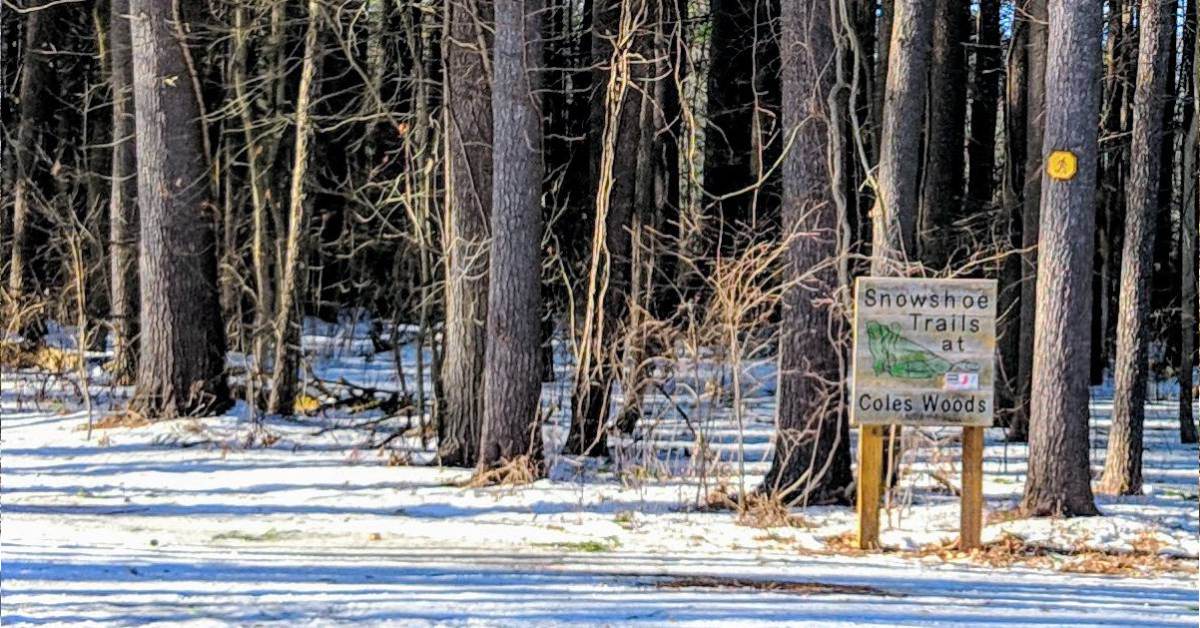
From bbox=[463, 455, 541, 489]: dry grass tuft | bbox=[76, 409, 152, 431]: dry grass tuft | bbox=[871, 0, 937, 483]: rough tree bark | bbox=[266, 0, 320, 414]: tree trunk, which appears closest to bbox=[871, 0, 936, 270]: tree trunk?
bbox=[871, 0, 937, 483]: rough tree bark

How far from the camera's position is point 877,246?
465 inches

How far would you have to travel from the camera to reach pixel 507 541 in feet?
33.6

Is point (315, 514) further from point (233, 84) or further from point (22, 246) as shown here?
point (22, 246)

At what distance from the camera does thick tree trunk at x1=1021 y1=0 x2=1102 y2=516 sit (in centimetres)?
1062

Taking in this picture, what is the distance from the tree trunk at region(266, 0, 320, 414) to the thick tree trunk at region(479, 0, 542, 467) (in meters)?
3.77

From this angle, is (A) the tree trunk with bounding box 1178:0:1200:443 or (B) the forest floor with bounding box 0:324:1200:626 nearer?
(B) the forest floor with bounding box 0:324:1200:626

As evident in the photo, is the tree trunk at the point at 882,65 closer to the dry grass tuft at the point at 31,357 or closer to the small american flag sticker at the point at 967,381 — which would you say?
the small american flag sticker at the point at 967,381

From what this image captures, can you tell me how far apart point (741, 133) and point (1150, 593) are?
17.3 meters

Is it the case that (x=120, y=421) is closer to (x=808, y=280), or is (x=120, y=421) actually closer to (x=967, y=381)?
(x=808, y=280)

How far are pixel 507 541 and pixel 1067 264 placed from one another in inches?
190

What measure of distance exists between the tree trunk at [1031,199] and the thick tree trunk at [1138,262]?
285 cm

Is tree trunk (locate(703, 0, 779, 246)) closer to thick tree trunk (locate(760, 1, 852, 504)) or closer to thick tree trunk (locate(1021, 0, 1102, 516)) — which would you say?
thick tree trunk (locate(760, 1, 852, 504))

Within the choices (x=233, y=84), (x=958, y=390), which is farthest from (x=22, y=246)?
(x=958, y=390)

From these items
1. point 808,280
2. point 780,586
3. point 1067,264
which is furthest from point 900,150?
point 780,586
